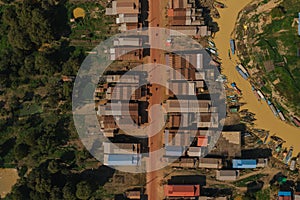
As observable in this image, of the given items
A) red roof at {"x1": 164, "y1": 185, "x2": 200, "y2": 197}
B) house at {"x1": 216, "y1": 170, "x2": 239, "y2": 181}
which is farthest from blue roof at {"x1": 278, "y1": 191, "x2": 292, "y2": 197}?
red roof at {"x1": 164, "y1": 185, "x2": 200, "y2": 197}


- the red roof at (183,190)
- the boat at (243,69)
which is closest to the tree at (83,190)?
the red roof at (183,190)

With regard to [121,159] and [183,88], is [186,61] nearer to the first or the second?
[183,88]

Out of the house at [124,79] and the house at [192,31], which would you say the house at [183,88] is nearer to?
the house at [124,79]

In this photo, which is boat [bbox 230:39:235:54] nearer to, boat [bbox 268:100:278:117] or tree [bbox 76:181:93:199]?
boat [bbox 268:100:278:117]

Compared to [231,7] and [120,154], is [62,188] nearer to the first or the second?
[120,154]

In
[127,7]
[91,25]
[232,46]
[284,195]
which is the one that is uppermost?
[127,7]

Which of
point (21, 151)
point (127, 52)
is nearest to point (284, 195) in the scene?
point (127, 52)
